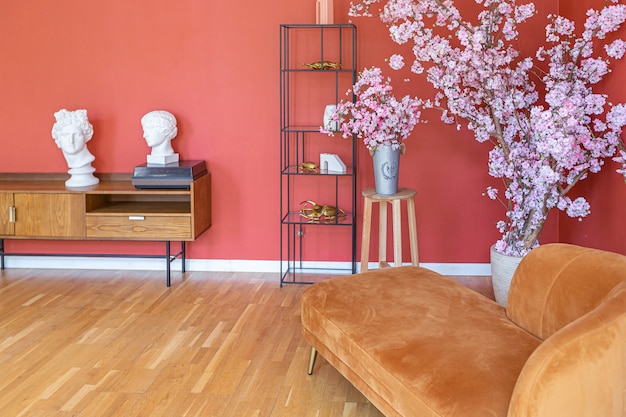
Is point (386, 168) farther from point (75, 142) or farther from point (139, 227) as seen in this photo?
point (75, 142)

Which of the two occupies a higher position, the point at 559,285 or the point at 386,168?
the point at 386,168

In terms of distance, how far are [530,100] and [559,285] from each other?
164cm

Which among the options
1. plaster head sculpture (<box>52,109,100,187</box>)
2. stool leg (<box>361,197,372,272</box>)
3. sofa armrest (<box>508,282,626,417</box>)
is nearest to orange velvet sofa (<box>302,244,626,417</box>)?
sofa armrest (<box>508,282,626,417</box>)

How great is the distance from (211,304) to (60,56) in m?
2.01

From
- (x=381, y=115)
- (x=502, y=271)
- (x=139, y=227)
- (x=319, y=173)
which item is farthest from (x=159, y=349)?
(x=502, y=271)

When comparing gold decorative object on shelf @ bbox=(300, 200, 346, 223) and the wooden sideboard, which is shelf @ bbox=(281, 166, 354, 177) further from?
the wooden sideboard

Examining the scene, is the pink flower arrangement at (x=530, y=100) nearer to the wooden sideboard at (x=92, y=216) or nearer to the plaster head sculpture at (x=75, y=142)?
the wooden sideboard at (x=92, y=216)

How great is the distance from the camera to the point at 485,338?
2.58m

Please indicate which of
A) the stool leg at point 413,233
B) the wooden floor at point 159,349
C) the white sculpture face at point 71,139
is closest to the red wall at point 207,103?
the white sculpture face at point 71,139

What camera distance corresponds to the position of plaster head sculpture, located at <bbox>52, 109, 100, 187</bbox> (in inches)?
187

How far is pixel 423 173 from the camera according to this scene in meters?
4.89

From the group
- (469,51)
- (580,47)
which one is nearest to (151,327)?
(469,51)

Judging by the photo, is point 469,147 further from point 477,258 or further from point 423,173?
point 477,258

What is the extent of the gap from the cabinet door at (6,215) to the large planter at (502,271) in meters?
2.96
